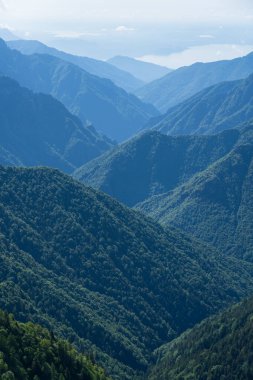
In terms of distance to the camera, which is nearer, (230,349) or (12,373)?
(12,373)

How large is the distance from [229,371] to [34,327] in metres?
66.9

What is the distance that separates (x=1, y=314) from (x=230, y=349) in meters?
83.2

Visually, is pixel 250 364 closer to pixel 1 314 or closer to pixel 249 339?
pixel 249 339

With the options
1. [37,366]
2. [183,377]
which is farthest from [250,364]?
[37,366]

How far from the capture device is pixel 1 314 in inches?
5856

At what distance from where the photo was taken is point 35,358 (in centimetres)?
13838

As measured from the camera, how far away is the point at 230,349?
19650cm

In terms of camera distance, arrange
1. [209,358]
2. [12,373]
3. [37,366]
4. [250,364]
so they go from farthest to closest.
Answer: [209,358]
[250,364]
[37,366]
[12,373]

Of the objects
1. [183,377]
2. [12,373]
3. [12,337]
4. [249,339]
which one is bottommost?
[12,373]

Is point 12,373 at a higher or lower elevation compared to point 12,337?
lower

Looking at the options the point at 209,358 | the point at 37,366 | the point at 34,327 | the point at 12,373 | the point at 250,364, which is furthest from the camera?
the point at 209,358

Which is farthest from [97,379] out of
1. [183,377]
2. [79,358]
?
[183,377]

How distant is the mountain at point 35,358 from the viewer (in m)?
133

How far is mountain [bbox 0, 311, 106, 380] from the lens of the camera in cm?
13325
